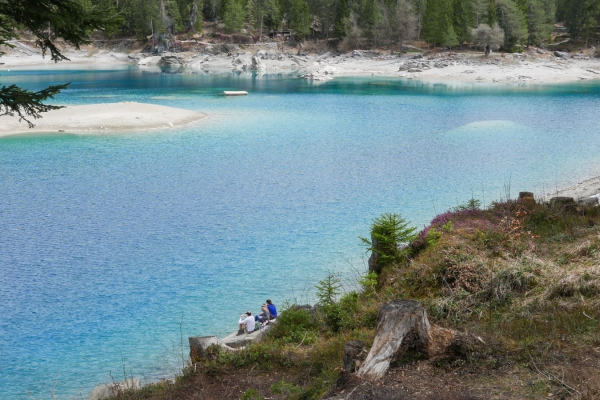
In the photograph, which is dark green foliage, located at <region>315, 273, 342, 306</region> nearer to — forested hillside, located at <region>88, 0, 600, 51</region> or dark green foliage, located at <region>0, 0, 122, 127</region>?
dark green foliage, located at <region>0, 0, 122, 127</region>

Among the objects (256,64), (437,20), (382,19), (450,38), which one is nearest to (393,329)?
(450,38)

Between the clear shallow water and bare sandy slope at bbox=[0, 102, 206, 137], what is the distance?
6.65 feet

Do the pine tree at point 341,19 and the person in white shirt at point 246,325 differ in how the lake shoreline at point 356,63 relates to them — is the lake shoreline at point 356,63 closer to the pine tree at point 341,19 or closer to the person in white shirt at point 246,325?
the pine tree at point 341,19

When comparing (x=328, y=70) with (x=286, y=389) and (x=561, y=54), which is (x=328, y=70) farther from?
(x=286, y=389)

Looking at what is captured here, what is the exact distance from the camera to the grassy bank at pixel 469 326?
8.02m

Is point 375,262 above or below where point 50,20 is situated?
below

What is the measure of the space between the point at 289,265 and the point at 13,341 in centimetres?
863

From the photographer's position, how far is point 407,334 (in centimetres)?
873

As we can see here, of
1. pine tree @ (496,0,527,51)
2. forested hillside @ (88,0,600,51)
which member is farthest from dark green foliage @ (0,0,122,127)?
pine tree @ (496,0,527,51)

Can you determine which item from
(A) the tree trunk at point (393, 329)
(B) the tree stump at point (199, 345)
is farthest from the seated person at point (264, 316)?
(A) the tree trunk at point (393, 329)

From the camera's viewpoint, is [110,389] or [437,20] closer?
[110,389]

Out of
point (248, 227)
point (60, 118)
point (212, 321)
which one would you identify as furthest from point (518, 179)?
point (60, 118)

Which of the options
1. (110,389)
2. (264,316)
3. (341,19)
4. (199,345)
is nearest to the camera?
(110,389)

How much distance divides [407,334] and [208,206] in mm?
18937
